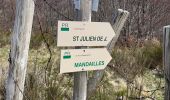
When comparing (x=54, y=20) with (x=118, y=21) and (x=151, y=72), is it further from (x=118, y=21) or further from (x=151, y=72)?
(x=118, y=21)

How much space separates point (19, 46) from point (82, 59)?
0.59 meters

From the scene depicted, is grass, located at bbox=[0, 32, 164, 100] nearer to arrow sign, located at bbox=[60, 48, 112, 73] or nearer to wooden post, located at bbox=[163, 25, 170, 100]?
arrow sign, located at bbox=[60, 48, 112, 73]

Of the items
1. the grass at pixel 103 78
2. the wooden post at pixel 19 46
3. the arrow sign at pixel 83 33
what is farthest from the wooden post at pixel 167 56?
the wooden post at pixel 19 46

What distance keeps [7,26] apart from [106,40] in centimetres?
749

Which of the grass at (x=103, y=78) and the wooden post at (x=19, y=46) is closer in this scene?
the wooden post at (x=19, y=46)

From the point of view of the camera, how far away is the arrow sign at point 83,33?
2826mm

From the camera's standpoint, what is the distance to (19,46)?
3.15m

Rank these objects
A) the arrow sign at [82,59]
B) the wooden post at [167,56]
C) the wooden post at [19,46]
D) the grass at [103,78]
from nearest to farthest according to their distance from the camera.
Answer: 1. the arrow sign at [82,59]
2. the wooden post at [19,46]
3. the wooden post at [167,56]
4. the grass at [103,78]

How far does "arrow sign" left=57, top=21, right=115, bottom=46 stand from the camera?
2.83 meters

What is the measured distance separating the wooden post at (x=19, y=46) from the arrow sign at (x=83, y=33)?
1.41 feet

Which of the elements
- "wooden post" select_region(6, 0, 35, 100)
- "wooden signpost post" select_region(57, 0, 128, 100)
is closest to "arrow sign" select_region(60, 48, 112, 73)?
"wooden signpost post" select_region(57, 0, 128, 100)

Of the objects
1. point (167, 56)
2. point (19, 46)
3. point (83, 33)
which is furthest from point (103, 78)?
point (83, 33)

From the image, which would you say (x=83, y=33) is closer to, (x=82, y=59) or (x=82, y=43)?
(x=82, y=43)

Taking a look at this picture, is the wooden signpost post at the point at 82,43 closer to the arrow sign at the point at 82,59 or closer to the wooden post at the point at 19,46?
the arrow sign at the point at 82,59
